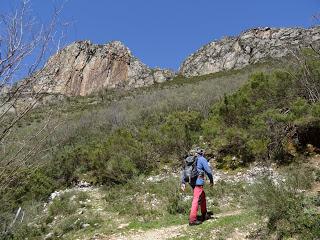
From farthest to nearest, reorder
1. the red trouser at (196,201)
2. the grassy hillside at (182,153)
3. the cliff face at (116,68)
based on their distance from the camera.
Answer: the cliff face at (116,68)
the grassy hillside at (182,153)
the red trouser at (196,201)

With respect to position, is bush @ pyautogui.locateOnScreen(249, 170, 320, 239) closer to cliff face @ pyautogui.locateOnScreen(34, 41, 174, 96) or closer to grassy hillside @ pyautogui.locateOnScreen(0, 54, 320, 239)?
grassy hillside @ pyautogui.locateOnScreen(0, 54, 320, 239)

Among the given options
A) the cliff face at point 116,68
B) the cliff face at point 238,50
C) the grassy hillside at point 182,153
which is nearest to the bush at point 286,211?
the grassy hillside at point 182,153

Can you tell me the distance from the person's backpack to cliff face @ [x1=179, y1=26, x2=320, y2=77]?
156ft

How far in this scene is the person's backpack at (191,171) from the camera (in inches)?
376

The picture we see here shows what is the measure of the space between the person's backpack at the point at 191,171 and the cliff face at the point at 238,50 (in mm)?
47623

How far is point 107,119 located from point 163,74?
37.0m

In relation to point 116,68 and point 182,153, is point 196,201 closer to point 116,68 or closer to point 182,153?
point 182,153

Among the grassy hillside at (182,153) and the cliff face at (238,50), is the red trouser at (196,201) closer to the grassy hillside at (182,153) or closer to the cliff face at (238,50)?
the grassy hillside at (182,153)

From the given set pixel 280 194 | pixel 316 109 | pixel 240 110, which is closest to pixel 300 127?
pixel 316 109

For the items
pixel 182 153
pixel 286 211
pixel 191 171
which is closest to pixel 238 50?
pixel 182 153

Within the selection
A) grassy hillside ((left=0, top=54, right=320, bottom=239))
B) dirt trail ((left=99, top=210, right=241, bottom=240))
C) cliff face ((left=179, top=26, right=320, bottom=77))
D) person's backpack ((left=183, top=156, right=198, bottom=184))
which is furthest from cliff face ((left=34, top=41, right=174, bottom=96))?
person's backpack ((left=183, top=156, right=198, bottom=184))

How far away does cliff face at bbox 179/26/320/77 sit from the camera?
58.5m

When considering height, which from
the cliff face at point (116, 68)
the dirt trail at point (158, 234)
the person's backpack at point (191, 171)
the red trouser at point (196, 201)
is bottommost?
the dirt trail at point (158, 234)

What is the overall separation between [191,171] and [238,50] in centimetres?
5398
